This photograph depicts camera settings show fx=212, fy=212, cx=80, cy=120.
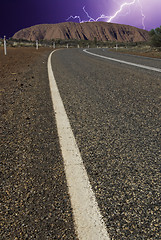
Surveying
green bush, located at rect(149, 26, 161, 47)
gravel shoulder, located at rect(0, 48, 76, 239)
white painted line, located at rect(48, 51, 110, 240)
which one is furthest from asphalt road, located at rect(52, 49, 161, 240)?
green bush, located at rect(149, 26, 161, 47)

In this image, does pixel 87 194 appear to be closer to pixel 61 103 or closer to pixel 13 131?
pixel 13 131

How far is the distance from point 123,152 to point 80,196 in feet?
2.14

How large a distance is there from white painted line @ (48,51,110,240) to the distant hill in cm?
14390

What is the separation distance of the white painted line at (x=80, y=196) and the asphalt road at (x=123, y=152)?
1.6 inches

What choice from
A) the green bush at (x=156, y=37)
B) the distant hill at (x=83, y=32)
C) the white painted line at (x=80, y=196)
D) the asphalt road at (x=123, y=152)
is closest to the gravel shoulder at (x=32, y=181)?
the white painted line at (x=80, y=196)

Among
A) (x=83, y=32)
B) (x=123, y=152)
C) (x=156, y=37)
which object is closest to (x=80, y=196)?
(x=123, y=152)

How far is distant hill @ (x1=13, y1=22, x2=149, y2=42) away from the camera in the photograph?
457ft

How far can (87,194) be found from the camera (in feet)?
4.34

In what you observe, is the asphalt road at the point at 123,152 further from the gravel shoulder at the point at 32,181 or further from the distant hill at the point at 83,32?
the distant hill at the point at 83,32

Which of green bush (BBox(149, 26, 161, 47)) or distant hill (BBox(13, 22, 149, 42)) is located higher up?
distant hill (BBox(13, 22, 149, 42))

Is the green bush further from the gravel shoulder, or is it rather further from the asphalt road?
the gravel shoulder

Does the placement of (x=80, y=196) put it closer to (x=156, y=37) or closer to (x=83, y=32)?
(x=156, y=37)

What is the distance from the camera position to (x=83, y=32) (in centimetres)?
14450

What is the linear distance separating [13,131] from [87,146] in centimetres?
89
